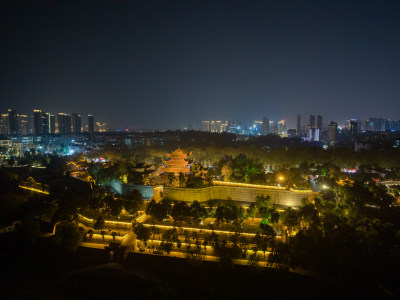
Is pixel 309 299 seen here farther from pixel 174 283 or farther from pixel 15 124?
pixel 15 124

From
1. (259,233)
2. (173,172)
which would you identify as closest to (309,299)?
(259,233)

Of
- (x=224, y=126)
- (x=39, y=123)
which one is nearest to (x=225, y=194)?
(x=39, y=123)

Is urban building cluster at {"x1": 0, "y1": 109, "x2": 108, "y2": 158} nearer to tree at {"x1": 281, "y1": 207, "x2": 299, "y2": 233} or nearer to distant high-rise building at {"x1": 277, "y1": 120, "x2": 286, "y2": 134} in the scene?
tree at {"x1": 281, "y1": 207, "x2": 299, "y2": 233}

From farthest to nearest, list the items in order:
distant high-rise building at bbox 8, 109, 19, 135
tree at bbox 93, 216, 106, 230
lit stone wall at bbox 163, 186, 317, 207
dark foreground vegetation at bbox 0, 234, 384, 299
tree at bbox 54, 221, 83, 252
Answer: distant high-rise building at bbox 8, 109, 19, 135, lit stone wall at bbox 163, 186, 317, 207, tree at bbox 93, 216, 106, 230, tree at bbox 54, 221, 83, 252, dark foreground vegetation at bbox 0, 234, 384, 299

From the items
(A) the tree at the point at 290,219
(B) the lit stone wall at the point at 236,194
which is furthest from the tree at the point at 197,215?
(A) the tree at the point at 290,219

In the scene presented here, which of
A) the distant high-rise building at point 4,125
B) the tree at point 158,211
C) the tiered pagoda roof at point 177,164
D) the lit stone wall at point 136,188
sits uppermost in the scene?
the distant high-rise building at point 4,125

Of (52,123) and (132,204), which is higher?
(52,123)

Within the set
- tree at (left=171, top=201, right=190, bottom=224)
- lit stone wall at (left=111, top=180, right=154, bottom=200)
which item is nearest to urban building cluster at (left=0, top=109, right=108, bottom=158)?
lit stone wall at (left=111, top=180, right=154, bottom=200)

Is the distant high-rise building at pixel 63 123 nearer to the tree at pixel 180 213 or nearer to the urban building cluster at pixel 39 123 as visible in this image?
the urban building cluster at pixel 39 123

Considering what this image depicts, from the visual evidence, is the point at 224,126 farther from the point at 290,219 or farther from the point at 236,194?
the point at 290,219
